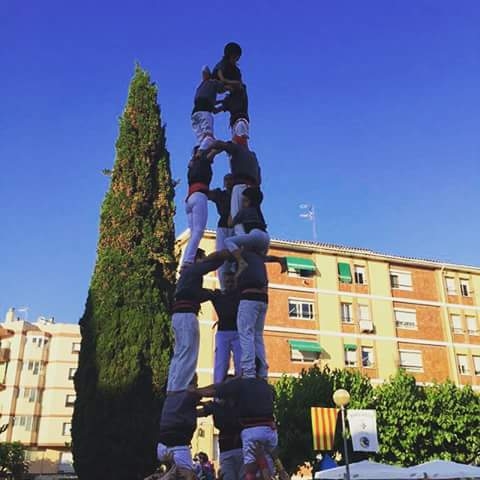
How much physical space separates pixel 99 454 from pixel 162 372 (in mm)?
2947

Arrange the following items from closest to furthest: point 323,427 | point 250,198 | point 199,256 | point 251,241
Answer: point 251,241
point 199,256
point 250,198
point 323,427

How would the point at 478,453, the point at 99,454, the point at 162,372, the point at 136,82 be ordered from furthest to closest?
the point at 478,453 < the point at 136,82 < the point at 162,372 < the point at 99,454

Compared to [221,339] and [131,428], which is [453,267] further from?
[221,339]

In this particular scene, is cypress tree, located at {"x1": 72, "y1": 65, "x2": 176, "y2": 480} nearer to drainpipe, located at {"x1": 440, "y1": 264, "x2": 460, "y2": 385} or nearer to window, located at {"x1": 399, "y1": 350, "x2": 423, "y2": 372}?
window, located at {"x1": 399, "y1": 350, "x2": 423, "y2": 372}

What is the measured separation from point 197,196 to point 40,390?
50.9 metres

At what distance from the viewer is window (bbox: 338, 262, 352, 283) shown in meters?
39.5

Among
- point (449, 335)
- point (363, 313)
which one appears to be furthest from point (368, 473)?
point (449, 335)

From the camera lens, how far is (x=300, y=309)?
1485 inches

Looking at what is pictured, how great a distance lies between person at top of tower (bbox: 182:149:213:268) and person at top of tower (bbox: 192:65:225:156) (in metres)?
0.27

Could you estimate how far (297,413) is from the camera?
2458 centimetres

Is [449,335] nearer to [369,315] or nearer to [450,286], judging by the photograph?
[450,286]

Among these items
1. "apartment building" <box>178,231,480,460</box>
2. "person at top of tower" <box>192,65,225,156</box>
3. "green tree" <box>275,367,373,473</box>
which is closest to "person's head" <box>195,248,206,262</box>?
"person at top of tower" <box>192,65,225,156</box>

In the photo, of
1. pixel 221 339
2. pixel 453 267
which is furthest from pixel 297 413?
pixel 453 267

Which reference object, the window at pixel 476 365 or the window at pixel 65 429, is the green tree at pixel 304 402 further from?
the window at pixel 65 429
